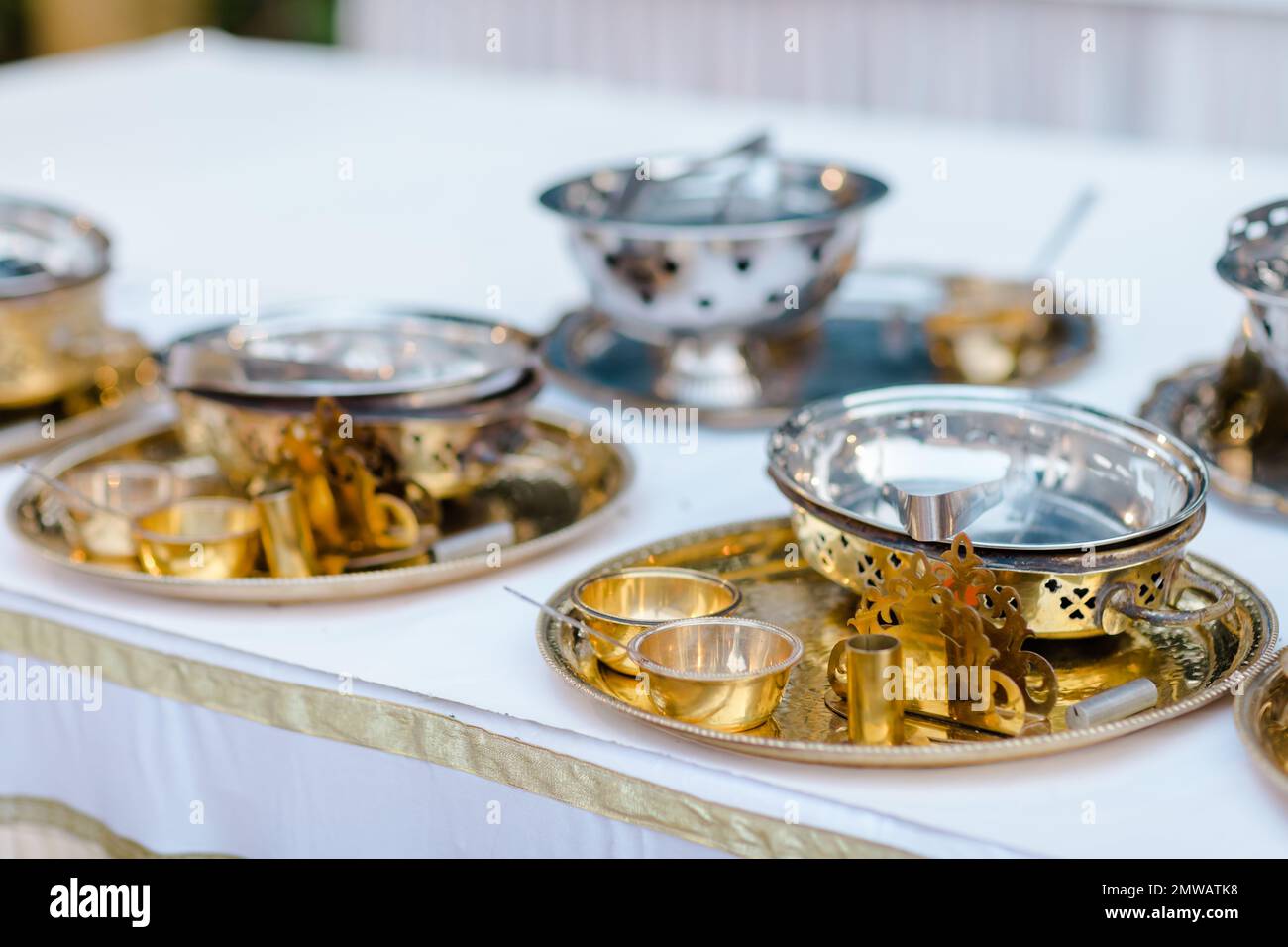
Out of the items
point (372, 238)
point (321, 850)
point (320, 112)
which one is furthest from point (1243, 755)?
point (320, 112)

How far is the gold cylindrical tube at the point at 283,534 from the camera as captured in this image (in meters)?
1.04

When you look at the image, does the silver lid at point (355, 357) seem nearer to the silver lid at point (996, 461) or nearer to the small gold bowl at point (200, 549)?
the small gold bowl at point (200, 549)

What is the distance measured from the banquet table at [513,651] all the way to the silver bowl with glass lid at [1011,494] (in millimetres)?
90

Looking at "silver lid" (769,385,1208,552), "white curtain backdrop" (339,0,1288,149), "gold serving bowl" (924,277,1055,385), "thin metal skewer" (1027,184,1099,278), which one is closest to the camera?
"silver lid" (769,385,1208,552)

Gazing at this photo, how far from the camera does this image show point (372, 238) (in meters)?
1.95

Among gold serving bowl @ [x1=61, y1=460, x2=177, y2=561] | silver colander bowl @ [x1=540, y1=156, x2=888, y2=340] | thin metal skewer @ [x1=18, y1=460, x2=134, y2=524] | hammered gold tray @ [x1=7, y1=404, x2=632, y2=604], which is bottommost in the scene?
hammered gold tray @ [x1=7, y1=404, x2=632, y2=604]

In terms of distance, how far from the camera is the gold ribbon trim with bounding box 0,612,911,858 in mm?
811

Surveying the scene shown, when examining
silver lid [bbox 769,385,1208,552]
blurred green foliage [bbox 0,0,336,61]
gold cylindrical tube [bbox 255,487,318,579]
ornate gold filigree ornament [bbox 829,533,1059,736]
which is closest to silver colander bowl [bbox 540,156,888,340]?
silver lid [bbox 769,385,1208,552]

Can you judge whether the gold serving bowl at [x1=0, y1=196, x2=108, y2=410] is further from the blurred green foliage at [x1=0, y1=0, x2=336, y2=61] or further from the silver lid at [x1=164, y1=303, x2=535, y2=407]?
the blurred green foliage at [x1=0, y1=0, x2=336, y2=61]

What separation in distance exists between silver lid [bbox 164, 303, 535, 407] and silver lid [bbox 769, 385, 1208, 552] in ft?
0.84

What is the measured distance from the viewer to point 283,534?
1049 mm

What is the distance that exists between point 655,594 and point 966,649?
0.21 m

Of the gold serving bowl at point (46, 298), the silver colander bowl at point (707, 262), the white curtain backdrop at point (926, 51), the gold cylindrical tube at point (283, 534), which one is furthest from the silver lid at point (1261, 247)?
the white curtain backdrop at point (926, 51)
